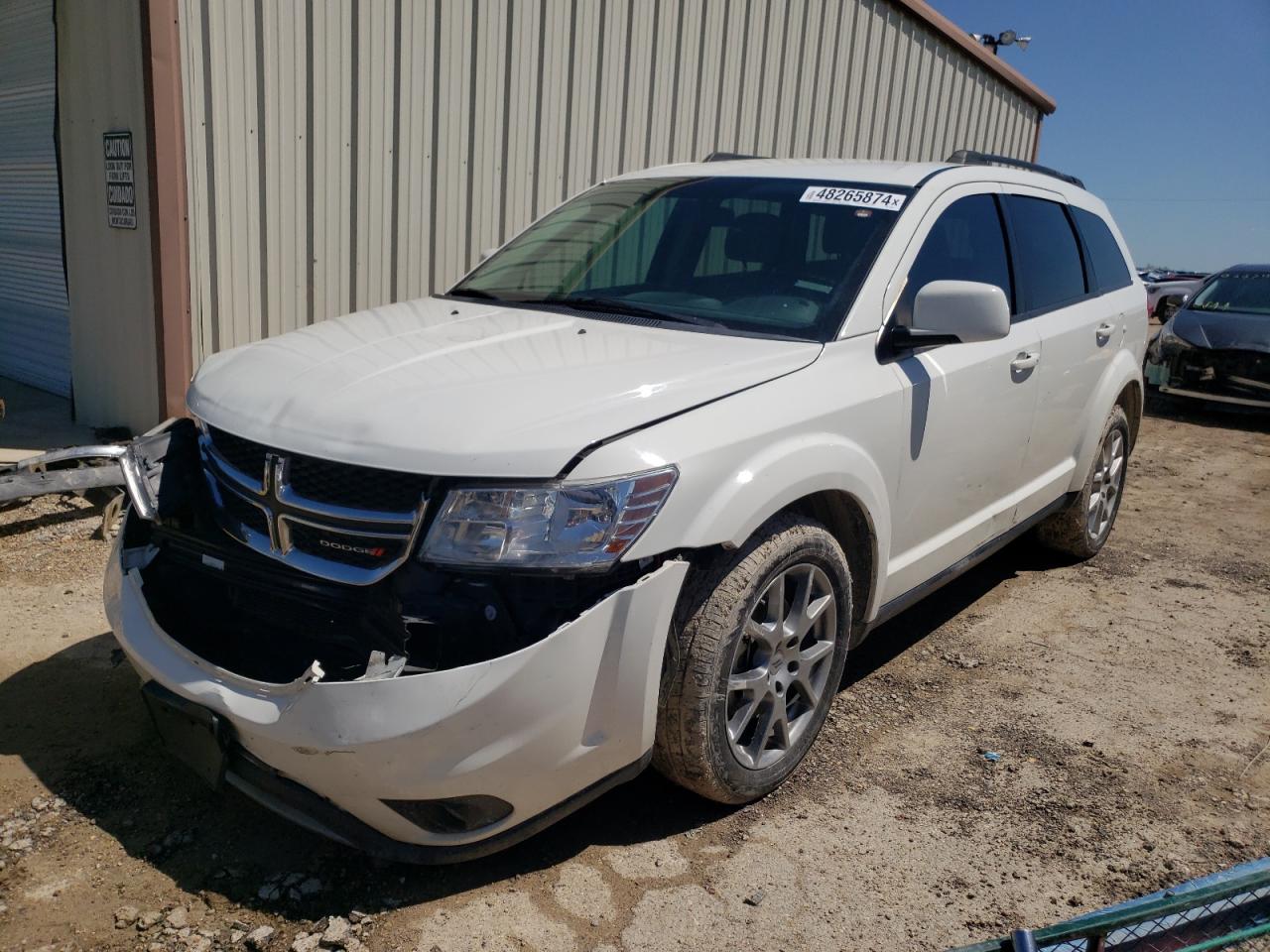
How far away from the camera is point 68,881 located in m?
2.61

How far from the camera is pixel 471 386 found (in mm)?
2674

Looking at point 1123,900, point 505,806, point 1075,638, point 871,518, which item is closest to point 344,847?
point 505,806

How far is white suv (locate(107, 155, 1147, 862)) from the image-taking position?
239cm

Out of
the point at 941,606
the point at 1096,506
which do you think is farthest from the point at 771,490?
the point at 1096,506

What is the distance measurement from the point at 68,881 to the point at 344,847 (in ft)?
2.11

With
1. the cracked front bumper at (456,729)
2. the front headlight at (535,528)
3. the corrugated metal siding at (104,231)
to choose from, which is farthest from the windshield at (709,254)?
the corrugated metal siding at (104,231)

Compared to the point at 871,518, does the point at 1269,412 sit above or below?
below

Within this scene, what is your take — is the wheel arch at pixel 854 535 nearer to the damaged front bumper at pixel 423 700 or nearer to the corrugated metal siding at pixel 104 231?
the damaged front bumper at pixel 423 700

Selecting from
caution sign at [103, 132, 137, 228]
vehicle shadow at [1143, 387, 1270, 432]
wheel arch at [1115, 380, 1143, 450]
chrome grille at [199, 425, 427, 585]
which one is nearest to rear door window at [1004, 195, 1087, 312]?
wheel arch at [1115, 380, 1143, 450]

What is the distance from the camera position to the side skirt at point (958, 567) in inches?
140

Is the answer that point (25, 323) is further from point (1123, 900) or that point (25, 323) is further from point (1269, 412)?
point (1269, 412)

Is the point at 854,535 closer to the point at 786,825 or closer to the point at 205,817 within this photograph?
the point at 786,825

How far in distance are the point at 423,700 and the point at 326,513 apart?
0.54m

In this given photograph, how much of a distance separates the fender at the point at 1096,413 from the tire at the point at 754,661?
2.26 meters
